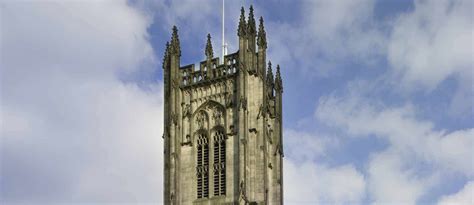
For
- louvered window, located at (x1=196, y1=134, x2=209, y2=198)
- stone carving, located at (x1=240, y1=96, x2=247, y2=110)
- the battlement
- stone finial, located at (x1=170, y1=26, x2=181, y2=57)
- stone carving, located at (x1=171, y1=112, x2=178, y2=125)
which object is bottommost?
louvered window, located at (x1=196, y1=134, x2=209, y2=198)

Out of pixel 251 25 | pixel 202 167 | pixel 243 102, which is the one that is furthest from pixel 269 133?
pixel 251 25

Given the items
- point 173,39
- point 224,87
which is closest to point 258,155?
point 224,87

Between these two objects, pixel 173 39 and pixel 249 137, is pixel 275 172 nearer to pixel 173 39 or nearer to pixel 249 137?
pixel 249 137

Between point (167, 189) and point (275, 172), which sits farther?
point (275, 172)

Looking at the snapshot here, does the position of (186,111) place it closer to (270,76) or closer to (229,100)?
(229,100)

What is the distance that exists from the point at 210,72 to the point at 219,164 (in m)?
8.45

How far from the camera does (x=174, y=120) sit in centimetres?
7188

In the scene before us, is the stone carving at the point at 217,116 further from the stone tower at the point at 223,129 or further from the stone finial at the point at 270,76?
the stone finial at the point at 270,76

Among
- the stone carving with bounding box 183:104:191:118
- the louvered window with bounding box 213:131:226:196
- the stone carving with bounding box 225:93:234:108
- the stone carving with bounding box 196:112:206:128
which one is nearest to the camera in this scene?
the louvered window with bounding box 213:131:226:196

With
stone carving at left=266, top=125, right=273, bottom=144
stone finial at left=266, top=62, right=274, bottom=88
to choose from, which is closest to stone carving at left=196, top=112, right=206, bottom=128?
stone carving at left=266, top=125, right=273, bottom=144

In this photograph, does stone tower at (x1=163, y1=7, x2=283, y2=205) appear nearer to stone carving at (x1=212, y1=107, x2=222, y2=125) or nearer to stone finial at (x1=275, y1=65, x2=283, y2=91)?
stone carving at (x1=212, y1=107, x2=222, y2=125)

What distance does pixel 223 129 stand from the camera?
232 ft

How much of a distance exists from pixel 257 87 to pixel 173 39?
9.23m

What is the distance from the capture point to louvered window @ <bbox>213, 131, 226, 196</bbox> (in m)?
68.4
